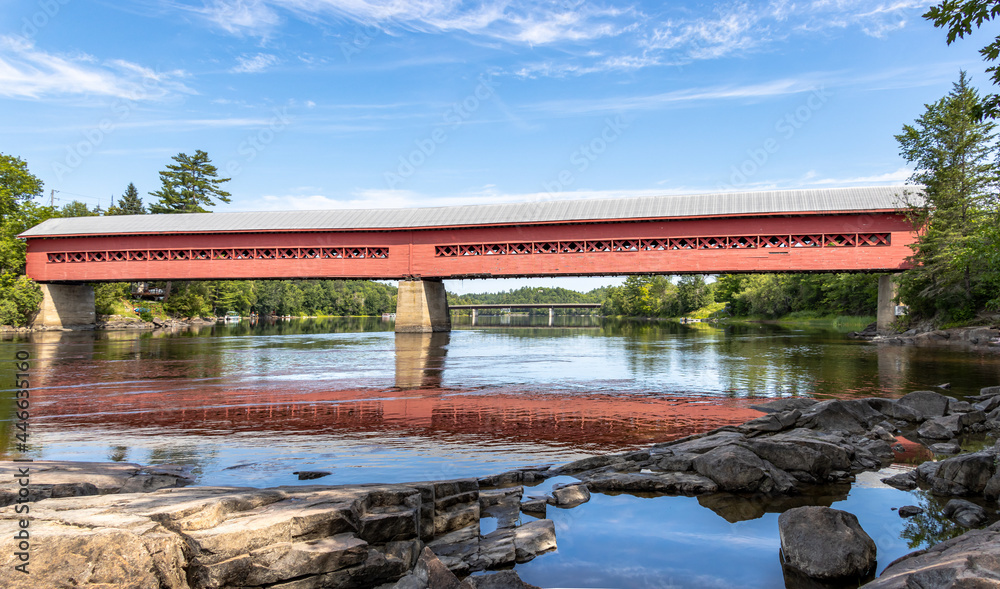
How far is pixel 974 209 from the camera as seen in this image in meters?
29.0

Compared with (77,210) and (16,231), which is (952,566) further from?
(77,210)

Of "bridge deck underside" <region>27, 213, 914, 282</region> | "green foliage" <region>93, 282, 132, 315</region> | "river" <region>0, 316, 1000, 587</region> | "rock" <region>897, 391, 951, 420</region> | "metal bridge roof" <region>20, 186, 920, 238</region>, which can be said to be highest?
"metal bridge roof" <region>20, 186, 920, 238</region>

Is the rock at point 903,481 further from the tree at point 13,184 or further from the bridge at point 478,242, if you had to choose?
the tree at point 13,184

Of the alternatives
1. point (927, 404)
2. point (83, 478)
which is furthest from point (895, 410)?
point (83, 478)

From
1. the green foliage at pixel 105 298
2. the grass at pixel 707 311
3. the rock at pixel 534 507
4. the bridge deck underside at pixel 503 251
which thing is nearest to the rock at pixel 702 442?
the rock at pixel 534 507

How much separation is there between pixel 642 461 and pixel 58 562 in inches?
218

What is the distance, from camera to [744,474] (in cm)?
598

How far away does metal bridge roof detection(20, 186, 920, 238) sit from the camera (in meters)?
30.3

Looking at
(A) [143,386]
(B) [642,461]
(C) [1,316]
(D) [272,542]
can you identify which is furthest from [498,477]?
(C) [1,316]

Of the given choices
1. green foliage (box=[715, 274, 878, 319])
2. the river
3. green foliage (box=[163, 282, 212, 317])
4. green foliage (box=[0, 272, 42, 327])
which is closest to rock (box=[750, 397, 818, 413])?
the river

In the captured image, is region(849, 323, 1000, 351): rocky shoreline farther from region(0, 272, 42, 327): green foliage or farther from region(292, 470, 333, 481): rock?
region(0, 272, 42, 327): green foliage

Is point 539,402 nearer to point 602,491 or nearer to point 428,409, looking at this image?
point 428,409

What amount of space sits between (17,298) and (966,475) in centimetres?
4912

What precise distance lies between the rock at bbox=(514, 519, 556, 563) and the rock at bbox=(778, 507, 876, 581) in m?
1.80
